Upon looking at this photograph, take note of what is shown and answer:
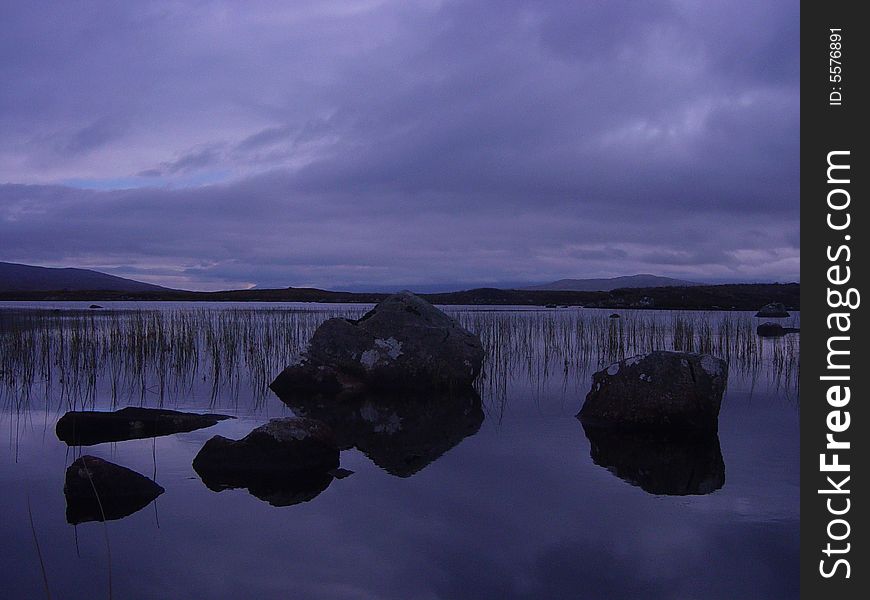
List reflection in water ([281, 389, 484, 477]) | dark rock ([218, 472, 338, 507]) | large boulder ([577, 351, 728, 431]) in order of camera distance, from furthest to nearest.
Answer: large boulder ([577, 351, 728, 431])
reflection in water ([281, 389, 484, 477])
dark rock ([218, 472, 338, 507])

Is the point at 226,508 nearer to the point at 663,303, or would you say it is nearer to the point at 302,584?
the point at 302,584

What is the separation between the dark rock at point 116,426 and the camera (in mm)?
6109

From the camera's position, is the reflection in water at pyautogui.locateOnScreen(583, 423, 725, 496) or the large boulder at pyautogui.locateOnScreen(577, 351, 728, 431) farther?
the large boulder at pyautogui.locateOnScreen(577, 351, 728, 431)

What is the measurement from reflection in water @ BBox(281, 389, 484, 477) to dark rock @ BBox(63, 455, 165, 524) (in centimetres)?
179

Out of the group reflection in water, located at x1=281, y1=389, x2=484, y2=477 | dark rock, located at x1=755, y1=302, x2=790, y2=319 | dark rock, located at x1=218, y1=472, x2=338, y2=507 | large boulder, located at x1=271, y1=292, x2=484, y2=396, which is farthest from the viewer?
dark rock, located at x1=755, y1=302, x2=790, y2=319

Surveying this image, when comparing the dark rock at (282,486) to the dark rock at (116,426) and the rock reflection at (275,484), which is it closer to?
the rock reflection at (275,484)

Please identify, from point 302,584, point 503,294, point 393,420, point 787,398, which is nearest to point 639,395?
A: point 393,420

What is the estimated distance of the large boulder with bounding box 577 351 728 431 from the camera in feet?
21.9

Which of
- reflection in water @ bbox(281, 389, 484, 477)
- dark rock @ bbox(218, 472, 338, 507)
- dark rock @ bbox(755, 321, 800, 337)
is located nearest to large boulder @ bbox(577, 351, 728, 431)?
reflection in water @ bbox(281, 389, 484, 477)

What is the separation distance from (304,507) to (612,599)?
2041 millimetres

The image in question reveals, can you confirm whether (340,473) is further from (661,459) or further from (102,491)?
(661,459)

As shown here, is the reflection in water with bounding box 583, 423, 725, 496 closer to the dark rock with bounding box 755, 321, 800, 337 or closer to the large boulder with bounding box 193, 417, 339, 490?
the large boulder with bounding box 193, 417, 339, 490

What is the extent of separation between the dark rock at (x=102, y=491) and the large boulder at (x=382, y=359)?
4678 millimetres

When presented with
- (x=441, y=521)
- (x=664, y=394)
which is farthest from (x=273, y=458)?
(x=664, y=394)
